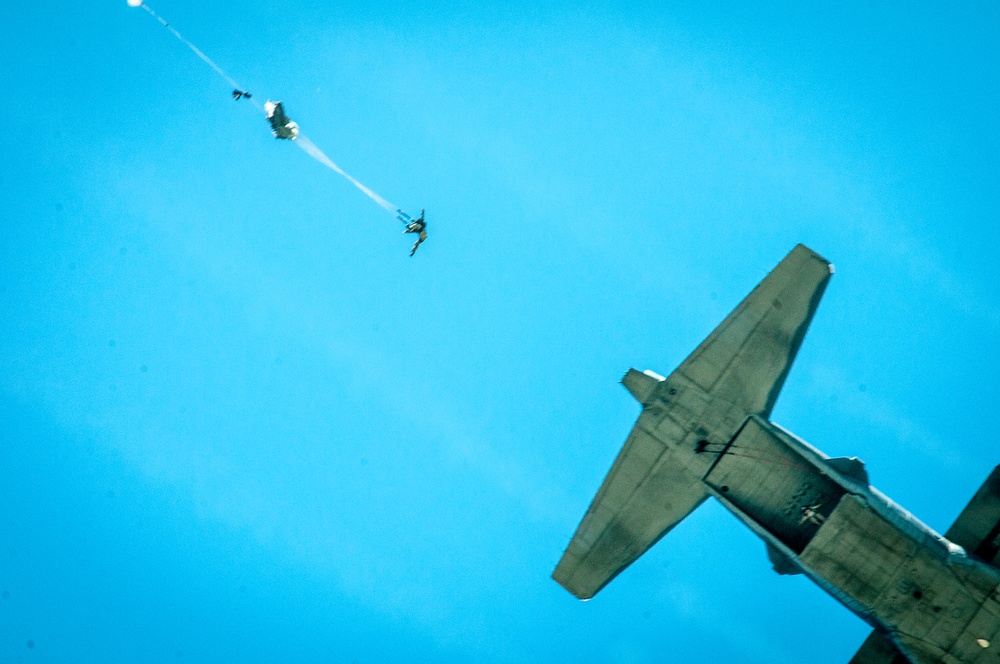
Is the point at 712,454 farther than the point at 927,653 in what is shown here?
Yes

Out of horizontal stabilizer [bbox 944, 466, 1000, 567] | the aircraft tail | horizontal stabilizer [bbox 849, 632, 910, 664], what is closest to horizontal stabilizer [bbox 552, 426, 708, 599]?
the aircraft tail

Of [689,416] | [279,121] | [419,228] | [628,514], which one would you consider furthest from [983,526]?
[279,121]

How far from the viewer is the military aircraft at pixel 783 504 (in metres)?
10.6

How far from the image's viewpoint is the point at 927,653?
1063 centimetres

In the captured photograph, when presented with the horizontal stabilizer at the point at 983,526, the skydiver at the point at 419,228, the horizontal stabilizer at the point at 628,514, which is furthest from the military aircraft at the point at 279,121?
the horizontal stabilizer at the point at 983,526

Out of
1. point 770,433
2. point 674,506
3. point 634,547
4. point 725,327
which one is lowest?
point 634,547

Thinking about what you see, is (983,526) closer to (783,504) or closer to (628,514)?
(783,504)

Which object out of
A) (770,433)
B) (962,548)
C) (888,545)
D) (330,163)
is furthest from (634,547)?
(330,163)

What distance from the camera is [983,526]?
11211 millimetres

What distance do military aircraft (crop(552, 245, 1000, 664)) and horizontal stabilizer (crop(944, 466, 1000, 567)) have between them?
0.02m

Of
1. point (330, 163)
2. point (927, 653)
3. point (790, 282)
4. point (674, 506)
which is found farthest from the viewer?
point (330, 163)

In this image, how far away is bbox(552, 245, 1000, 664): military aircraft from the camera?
416 inches

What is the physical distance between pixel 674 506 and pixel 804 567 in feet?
7.87

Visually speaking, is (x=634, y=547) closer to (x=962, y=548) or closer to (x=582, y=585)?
(x=582, y=585)
